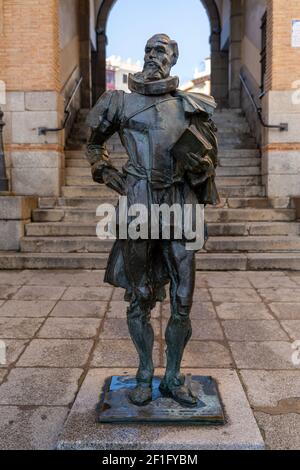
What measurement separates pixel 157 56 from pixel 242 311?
3144 millimetres

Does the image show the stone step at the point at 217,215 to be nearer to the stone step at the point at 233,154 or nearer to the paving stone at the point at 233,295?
the stone step at the point at 233,154

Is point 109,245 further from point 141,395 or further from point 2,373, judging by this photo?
point 141,395

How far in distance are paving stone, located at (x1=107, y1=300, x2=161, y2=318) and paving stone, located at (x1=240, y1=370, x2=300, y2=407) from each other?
160 centimetres

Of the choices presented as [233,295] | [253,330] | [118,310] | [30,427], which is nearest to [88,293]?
[118,310]

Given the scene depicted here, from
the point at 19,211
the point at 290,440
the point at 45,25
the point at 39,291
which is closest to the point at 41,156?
the point at 19,211

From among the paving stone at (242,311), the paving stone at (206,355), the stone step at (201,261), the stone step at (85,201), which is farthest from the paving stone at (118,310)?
the stone step at (85,201)

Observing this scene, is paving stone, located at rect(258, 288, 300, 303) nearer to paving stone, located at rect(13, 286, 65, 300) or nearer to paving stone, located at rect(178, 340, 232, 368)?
paving stone, located at rect(178, 340, 232, 368)

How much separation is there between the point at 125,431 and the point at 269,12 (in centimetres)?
855

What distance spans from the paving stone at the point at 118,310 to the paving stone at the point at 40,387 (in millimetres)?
1410

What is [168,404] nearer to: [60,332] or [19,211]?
[60,332]

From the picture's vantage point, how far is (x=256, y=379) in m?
3.46

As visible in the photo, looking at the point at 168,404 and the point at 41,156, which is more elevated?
the point at 41,156

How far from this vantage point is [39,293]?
588 centimetres

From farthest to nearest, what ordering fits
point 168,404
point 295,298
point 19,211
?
point 19,211, point 295,298, point 168,404
